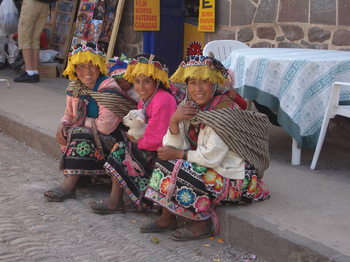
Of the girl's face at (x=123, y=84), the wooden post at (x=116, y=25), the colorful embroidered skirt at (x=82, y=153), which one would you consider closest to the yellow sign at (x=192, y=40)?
the wooden post at (x=116, y=25)

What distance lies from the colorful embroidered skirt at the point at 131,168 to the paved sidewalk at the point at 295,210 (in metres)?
0.66

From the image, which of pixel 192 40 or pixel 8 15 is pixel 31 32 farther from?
pixel 192 40

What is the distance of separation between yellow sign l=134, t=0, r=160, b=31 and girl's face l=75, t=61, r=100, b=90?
4.30m

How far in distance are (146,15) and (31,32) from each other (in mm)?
1959

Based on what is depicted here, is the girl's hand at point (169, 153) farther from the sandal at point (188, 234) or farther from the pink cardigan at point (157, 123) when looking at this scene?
the sandal at point (188, 234)

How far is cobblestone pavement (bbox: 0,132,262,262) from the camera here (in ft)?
8.41

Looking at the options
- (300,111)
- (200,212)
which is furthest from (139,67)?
(300,111)

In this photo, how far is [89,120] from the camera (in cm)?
343

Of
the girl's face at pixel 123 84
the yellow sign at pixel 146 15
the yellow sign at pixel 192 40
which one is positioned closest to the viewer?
the girl's face at pixel 123 84

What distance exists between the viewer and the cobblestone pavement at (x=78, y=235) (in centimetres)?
256

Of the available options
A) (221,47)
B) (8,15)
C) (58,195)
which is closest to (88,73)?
(58,195)

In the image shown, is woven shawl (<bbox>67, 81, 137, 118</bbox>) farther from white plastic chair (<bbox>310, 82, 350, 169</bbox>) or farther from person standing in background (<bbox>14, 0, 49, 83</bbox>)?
person standing in background (<bbox>14, 0, 49, 83</bbox>)

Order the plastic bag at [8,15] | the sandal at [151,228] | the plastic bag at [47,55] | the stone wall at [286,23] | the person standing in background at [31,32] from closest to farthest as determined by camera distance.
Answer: the sandal at [151,228]
the stone wall at [286,23]
the person standing in background at [31,32]
the plastic bag at [8,15]
the plastic bag at [47,55]

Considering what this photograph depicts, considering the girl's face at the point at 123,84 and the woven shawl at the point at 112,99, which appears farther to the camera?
the girl's face at the point at 123,84
